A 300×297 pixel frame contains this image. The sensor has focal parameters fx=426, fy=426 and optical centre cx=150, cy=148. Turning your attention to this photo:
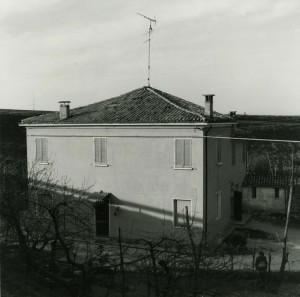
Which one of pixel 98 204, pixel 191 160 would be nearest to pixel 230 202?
pixel 191 160

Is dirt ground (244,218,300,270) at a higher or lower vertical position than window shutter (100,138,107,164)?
lower

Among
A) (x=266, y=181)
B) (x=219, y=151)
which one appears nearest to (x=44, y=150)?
(x=219, y=151)

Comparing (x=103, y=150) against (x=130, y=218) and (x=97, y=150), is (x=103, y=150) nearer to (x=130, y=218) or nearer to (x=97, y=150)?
(x=97, y=150)

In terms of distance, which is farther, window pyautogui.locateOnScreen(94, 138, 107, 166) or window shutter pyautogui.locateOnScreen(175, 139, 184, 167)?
window pyautogui.locateOnScreen(94, 138, 107, 166)

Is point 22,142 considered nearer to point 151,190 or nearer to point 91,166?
point 91,166

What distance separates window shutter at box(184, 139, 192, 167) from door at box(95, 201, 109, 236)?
497 cm

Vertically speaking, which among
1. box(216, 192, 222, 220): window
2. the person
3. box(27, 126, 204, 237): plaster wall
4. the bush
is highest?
box(27, 126, 204, 237): plaster wall

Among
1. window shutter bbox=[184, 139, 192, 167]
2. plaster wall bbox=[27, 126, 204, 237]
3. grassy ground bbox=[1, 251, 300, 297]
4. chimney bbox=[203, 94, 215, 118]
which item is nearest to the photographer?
grassy ground bbox=[1, 251, 300, 297]

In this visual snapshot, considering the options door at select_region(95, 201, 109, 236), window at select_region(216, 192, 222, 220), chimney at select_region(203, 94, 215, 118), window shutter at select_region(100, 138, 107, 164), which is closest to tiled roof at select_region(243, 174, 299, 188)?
window at select_region(216, 192, 222, 220)

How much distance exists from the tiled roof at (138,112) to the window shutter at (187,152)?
110 centimetres

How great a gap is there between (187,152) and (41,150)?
8.86m

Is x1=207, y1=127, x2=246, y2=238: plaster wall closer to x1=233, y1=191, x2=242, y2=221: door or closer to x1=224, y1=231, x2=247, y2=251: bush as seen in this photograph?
x1=233, y1=191, x2=242, y2=221: door

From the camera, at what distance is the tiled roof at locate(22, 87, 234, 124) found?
20.7m

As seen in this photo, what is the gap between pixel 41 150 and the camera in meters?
24.3
